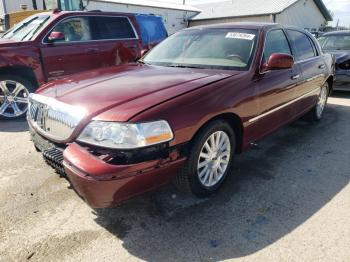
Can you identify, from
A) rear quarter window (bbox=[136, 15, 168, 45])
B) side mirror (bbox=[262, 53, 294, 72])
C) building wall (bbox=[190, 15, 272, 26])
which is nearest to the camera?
side mirror (bbox=[262, 53, 294, 72])

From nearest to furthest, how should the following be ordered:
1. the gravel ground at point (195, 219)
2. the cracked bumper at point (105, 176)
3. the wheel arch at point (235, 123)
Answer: the cracked bumper at point (105, 176) < the gravel ground at point (195, 219) < the wheel arch at point (235, 123)

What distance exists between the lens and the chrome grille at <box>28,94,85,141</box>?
8.74ft

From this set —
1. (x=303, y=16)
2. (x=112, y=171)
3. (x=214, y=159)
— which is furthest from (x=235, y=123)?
(x=303, y=16)

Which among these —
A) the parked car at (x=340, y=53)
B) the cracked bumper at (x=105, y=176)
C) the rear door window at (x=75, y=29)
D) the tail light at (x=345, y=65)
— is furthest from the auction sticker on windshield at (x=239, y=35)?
the tail light at (x=345, y=65)

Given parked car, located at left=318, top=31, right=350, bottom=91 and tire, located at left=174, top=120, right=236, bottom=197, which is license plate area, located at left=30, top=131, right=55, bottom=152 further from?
parked car, located at left=318, top=31, right=350, bottom=91

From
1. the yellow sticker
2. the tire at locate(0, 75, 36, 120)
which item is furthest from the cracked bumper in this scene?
the tire at locate(0, 75, 36, 120)

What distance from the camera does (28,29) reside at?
628 cm

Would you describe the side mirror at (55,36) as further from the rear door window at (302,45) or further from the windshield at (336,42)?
the windshield at (336,42)

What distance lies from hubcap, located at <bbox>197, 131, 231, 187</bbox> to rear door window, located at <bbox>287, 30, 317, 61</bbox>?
202 centimetres

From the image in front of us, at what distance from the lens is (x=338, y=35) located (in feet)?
29.9

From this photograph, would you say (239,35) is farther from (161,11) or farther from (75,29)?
(161,11)

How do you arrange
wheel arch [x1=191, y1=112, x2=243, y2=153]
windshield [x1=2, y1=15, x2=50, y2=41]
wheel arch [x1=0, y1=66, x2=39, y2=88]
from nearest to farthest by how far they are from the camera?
1. wheel arch [x1=191, y1=112, x2=243, y2=153]
2. wheel arch [x1=0, y1=66, x2=39, y2=88]
3. windshield [x1=2, y1=15, x2=50, y2=41]

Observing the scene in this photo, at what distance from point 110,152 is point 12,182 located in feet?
5.47

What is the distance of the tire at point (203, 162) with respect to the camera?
286 cm
